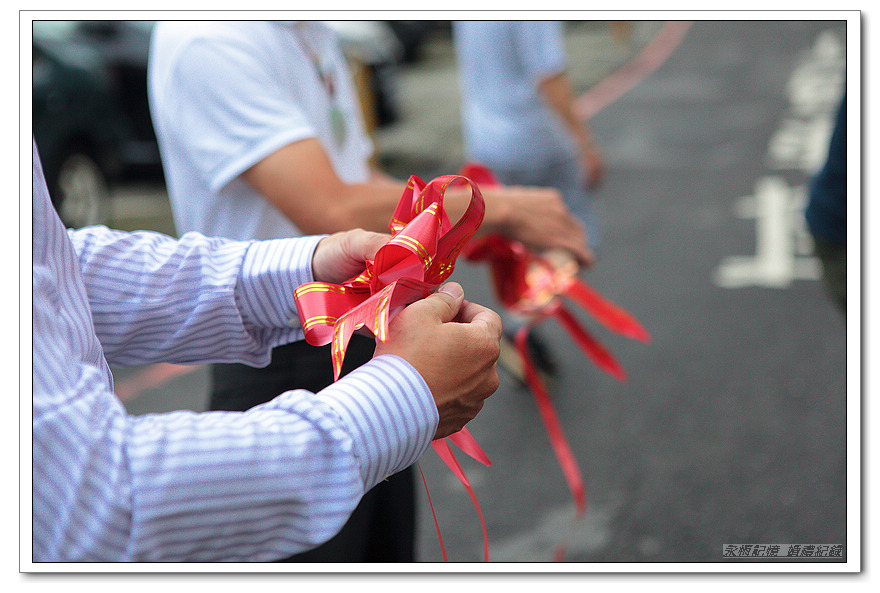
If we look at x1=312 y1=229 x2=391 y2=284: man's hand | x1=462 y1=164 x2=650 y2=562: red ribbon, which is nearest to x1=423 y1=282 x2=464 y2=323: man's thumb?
x1=312 y1=229 x2=391 y2=284: man's hand

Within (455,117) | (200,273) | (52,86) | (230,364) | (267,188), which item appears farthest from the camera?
(455,117)

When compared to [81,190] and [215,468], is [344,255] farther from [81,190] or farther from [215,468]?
[81,190]

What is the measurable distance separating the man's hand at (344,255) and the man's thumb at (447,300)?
0.11 m

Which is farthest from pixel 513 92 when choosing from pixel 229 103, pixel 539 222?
pixel 229 103

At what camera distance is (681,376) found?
10.4 feet

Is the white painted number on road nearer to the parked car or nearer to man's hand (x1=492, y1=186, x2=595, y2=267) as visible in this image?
man's hand (x1=492, y1=186, x2=595, y2=267)

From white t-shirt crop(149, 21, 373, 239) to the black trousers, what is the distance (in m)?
0.28

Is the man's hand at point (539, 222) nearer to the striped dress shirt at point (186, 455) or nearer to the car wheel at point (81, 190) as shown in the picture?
the striped dress shirt at point (186, 455)

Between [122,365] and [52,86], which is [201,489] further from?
[52,86]

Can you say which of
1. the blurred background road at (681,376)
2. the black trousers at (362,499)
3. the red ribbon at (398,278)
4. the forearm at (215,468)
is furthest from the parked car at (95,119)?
the forearm at (215,468)

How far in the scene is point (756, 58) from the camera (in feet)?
25.0
